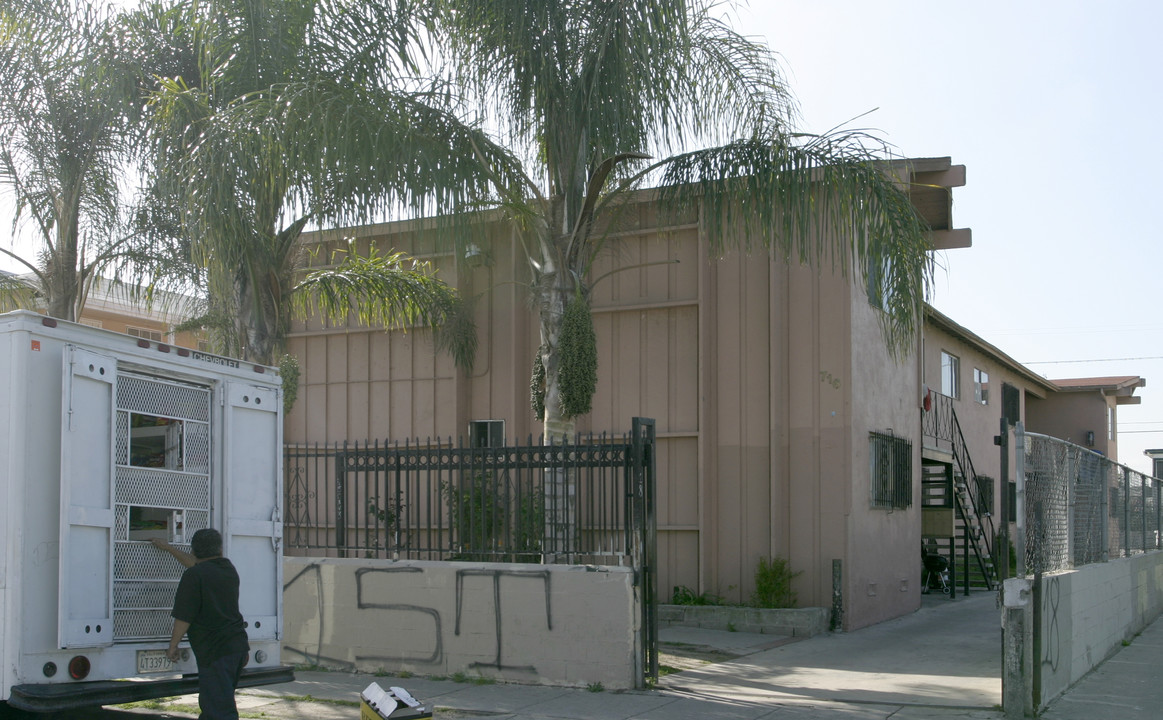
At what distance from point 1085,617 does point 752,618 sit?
4094 mm

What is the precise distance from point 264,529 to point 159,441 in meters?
1.11

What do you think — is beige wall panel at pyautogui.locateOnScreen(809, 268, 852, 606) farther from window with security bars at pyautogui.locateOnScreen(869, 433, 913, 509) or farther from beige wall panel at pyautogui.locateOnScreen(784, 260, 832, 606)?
window with security bars at pyautogui.locateOnScreen(869, 433, 913, 509)

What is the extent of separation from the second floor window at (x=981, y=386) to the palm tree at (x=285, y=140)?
17303 millimetres

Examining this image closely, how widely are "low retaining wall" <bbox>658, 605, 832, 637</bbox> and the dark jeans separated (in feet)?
26.6

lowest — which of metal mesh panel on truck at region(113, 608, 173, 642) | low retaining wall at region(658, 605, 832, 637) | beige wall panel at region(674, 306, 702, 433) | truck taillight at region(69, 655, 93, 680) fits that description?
low retaining wall at region(658, 605, 832, 637)

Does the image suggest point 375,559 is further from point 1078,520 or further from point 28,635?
point 1078,520

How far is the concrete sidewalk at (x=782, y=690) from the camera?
8.74 meters

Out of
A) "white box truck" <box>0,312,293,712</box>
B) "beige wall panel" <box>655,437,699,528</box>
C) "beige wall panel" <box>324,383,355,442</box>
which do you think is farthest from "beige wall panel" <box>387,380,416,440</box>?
"white box truck" <box>0,312,293,712</box>

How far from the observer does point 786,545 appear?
14562 mm

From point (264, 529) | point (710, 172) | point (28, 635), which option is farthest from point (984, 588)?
point (28, 635)

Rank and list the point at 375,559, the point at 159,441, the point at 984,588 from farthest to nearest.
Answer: the point at 984,588, the point at 375,559, the point at 159,441

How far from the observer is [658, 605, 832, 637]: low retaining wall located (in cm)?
1354

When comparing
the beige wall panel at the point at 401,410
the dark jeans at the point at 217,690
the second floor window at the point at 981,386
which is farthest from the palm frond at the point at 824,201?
the second floor window at the point at 981,386

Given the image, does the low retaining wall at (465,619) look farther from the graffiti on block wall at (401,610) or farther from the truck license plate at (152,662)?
the truck license plate at (152,662)
